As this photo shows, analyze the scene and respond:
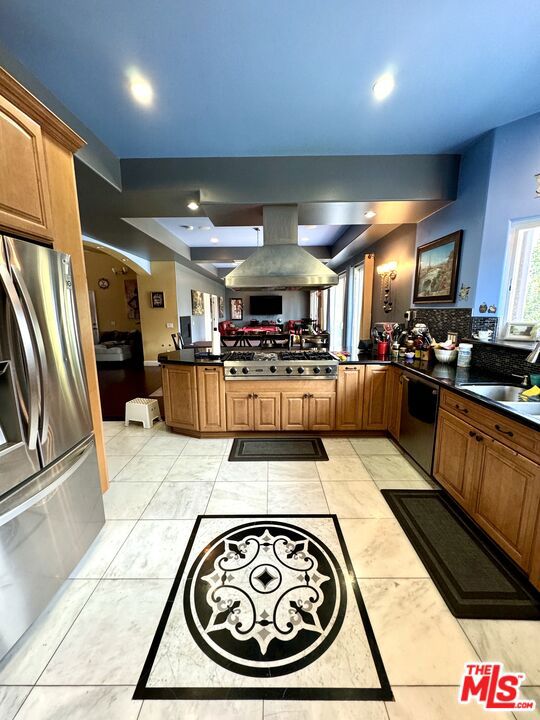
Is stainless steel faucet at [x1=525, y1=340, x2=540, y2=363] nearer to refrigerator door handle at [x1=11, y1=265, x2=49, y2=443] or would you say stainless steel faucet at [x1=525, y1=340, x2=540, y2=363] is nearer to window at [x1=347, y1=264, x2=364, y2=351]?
refrigerator door handle at [x1=11, y1=265, x2=49, y2=443]

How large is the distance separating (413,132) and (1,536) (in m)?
3.78

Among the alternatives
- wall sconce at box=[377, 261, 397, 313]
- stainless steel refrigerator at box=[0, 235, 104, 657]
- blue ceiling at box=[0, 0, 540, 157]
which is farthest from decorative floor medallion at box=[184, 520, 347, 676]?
wall sconce at box=[377, 261, 397, 313]

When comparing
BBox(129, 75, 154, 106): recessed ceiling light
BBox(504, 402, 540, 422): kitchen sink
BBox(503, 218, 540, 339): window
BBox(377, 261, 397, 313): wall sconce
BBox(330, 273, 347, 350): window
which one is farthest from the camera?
BBox(330, 273, 347, 350): window

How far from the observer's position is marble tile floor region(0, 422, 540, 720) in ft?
3.37

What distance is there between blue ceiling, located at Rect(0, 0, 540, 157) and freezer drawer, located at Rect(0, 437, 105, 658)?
228cm

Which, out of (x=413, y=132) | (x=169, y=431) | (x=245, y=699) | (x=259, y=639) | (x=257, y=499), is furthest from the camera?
(x=169, y=431)

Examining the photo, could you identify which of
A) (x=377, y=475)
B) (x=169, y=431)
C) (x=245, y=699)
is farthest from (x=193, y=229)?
(x=245, y=699)

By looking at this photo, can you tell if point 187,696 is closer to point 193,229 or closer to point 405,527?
point 405,527

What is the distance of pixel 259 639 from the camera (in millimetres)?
1241

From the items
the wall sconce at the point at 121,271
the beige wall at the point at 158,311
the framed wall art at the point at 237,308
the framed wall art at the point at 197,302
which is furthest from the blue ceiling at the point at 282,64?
the framed wall art at the point at 237,308

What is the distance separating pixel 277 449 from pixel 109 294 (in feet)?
26.3

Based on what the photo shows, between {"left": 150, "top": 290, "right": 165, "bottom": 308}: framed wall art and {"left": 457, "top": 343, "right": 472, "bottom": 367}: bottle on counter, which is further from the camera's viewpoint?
{"left": 150, "top": 290, "right": 165, "bottom": 308}: framed wall art

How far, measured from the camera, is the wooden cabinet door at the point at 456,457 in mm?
1850

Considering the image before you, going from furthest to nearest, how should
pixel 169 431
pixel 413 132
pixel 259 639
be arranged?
1. pixel 169 431
2. pixel 413 132
3. pixel 259 639
